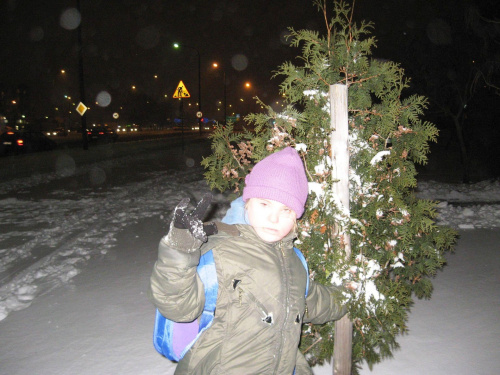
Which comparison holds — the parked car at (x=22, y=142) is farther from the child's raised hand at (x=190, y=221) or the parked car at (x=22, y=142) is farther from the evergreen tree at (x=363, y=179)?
the child's raised hand at (x=190, y=221)

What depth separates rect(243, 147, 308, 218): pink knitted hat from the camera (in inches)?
67.8

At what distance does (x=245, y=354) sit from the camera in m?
1.62

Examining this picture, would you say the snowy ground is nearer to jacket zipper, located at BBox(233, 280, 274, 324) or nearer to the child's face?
jacket zipper, located at BBox(233, 280, 274, 324)

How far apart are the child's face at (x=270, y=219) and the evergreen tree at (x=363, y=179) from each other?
0.60m

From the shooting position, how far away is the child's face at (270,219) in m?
1.72

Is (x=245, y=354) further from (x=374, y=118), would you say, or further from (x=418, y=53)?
(x=418, y=53)

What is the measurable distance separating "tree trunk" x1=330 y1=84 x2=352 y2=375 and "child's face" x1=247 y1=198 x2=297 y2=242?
2.05 ft

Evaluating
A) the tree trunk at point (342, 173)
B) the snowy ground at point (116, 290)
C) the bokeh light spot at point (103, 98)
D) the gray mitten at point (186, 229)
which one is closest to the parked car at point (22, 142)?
the snowy ground at point (116, 290)

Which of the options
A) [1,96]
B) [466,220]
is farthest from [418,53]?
[1,96]

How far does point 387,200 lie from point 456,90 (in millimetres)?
11369

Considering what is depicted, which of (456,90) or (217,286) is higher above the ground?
(456,90)

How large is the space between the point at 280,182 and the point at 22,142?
2597cm

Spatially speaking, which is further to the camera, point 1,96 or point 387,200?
point 1,96

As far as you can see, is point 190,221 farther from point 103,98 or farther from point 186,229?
point 103,98
